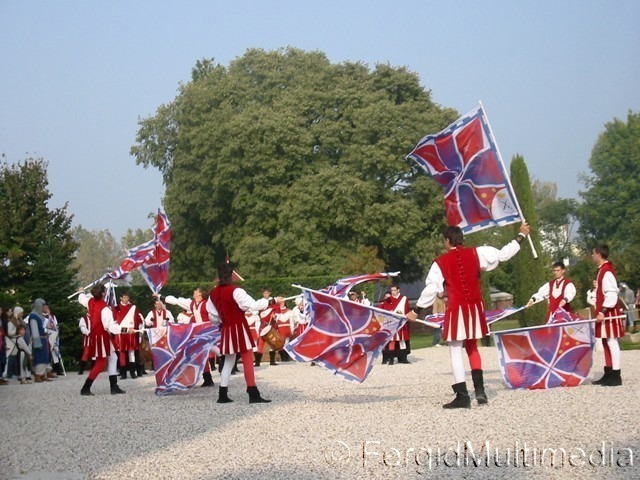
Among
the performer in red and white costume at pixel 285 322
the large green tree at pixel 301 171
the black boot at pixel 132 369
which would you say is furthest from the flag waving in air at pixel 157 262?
the large green tree at pixel 301 171

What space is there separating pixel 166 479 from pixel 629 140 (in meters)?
64.4

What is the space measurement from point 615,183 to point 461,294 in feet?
194

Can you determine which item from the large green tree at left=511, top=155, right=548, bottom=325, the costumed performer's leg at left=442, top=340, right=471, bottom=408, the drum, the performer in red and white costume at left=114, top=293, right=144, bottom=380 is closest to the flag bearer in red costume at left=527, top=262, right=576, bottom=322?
the costumed performer's leg at left=442, top=340, right=471, bottom=408

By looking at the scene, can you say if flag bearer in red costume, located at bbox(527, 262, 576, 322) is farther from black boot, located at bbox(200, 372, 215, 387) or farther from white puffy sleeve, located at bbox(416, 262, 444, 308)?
black boot, located at bbox(200, 372, 215, 387)

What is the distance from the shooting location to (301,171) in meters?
40.7

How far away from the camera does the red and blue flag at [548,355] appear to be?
37.3ft

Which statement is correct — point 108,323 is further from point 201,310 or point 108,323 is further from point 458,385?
point 458,385

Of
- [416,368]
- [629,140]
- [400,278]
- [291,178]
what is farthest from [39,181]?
[629,140]

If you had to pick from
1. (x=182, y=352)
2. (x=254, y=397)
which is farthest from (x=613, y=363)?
(x=182, y=352)

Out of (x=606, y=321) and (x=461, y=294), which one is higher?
(x=461, y=294)

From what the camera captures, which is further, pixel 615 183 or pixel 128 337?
pixel 615 183

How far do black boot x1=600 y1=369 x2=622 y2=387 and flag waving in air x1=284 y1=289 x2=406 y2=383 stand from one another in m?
2.75

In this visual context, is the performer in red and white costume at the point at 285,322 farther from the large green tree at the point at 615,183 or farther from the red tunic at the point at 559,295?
the large green tree at the point at 615,183

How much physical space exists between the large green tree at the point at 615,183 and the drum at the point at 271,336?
147ft
